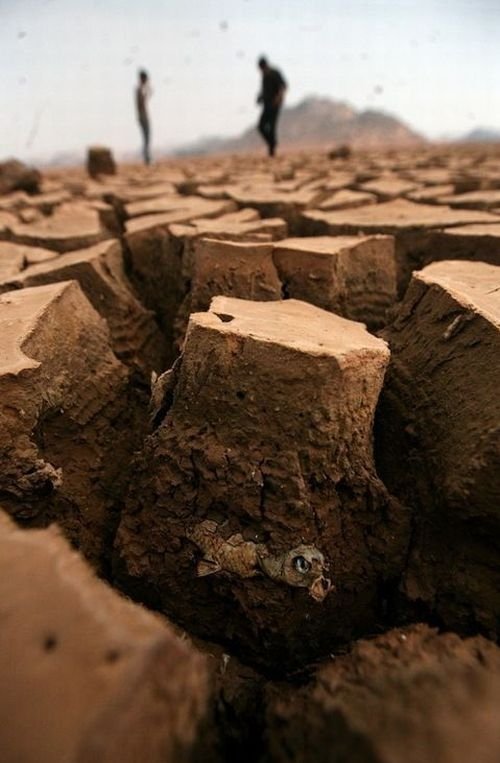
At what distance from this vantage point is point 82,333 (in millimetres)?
1431

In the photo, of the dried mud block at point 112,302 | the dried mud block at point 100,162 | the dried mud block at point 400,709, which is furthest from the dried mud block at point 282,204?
the dried mud block at point 100,162

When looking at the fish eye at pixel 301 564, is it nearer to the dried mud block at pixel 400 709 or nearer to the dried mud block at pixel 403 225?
the dried mud block at pixel 400 709

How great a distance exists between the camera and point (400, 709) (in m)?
0.53

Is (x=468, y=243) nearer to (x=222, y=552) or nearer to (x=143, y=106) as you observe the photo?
(x=222, y=552)

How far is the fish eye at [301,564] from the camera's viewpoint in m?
0.98

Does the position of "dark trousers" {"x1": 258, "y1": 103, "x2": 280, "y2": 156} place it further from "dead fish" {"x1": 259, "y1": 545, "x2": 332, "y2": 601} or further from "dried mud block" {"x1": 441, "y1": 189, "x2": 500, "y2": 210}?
"dead fish" {"x1": 259, "y1": 545, "x2": 332, "y2": 601}

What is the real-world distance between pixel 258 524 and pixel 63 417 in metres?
0.54

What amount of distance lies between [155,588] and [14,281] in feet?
3.72

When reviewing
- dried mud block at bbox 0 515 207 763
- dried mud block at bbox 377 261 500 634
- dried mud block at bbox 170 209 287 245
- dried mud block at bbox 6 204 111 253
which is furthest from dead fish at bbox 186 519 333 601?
dried mud block at bbox 6 204 111 253

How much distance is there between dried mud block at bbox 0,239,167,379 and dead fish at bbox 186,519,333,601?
80 centimetres

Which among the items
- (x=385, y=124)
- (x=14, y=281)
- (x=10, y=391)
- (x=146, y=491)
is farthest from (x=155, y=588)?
(x=385, y=124)

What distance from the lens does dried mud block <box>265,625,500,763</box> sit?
48 cm

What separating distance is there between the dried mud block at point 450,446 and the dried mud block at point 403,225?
0.68 metres

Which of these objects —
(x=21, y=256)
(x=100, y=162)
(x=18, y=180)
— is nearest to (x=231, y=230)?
(x=21, y=256)
